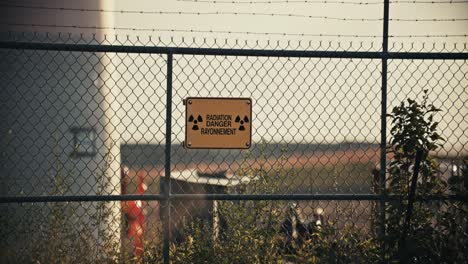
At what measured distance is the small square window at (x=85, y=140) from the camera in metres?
6.73

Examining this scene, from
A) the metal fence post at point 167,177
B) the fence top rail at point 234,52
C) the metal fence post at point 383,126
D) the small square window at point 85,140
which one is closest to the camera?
the fence top rail at point 234,52

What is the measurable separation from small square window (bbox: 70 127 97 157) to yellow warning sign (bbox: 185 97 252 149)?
2620mm

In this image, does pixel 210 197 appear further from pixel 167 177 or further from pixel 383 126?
pixel 383 126

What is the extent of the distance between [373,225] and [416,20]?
1825 mm

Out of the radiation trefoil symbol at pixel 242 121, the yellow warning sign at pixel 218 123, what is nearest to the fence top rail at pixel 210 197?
the yellow warning sign at pixel 218 123

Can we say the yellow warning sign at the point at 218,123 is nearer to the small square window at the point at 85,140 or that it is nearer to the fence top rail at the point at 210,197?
the fence top rail at the point at 210,197

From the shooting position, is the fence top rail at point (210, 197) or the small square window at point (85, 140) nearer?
the fence top rail at point (210, 197)

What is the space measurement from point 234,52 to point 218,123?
58 cm

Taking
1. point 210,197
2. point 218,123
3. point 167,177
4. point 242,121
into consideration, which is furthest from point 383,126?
point 167,177

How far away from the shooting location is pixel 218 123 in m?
4.57

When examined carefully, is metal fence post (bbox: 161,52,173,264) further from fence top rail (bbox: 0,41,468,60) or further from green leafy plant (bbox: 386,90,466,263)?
green leafy plant (bbox: 386,90,466,263)

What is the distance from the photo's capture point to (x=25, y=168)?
20.3 ft

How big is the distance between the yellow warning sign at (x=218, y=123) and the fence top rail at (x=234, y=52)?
1.26 ft

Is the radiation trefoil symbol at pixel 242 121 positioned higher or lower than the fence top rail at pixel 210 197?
higher
